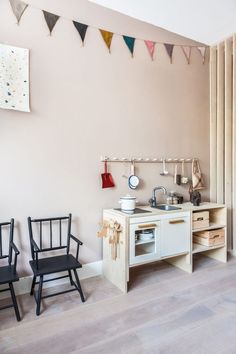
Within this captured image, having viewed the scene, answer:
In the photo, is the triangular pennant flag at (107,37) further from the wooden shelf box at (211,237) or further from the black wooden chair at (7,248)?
the wooden shelf box at (211,237)

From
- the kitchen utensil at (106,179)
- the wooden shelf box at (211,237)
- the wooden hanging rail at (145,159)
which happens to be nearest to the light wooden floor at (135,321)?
the wooden shelf box at (211,237)

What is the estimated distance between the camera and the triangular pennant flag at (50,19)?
2.25 m

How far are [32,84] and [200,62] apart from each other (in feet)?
7.31

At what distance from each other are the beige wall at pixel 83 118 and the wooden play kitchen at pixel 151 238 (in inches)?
11.2

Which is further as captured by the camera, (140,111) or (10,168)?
(140,111)

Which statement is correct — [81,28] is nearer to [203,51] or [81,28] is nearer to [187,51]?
[187,51]

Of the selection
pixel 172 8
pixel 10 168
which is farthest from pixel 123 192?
pixel 172 8

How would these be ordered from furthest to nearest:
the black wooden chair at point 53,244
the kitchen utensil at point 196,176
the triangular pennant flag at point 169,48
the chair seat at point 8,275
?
1. the kitchen utensil at point 196,176
2. the triangular pennant flag at point 169,48
3. the black wooden chair at point 53,244
4. the chair seat at point 8,275

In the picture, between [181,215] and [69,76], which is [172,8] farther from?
[181,215]

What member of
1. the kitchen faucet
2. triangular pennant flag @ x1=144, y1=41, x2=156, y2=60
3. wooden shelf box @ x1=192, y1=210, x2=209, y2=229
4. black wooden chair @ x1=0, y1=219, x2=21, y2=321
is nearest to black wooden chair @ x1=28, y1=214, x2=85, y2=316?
black wooden chair @ x1=0, y1=219, x2=21, y2=321

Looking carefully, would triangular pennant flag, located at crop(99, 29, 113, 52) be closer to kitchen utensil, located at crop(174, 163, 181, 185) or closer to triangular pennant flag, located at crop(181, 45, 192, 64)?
triangular pennant flag, located at crop(181, 45, 192, 64)

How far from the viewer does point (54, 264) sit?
6.79 feet

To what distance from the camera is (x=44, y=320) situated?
6.00 feet

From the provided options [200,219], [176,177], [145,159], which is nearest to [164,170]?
[176,177]
